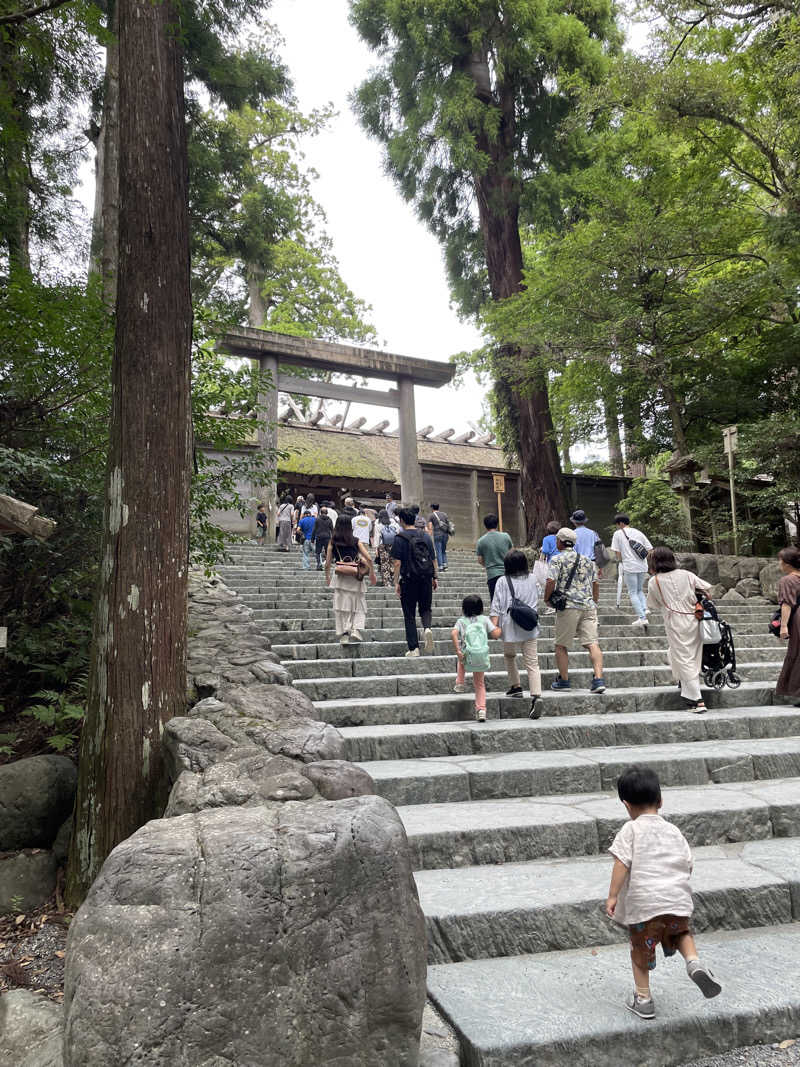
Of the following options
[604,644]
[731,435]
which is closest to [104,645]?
[604,644]

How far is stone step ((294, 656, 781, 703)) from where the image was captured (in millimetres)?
6176

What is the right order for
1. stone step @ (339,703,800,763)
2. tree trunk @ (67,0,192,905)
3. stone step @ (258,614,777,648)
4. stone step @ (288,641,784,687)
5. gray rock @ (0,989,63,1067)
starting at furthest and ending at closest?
stone step @ (258,614,777,648), stone step @ (288,641,784,687), stone step @ (339,703,800,763), tree trunk @ (67,0,192,905), gray rock @ (0,989,63,1067)

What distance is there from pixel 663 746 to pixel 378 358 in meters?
13.4

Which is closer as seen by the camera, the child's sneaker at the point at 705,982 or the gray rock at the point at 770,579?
the child's sneaker at the point at 705,982

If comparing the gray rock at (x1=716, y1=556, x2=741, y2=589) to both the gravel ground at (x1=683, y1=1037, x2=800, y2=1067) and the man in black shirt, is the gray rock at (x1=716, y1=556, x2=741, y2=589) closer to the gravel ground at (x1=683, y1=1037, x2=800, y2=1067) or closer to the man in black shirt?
the man in black shirt

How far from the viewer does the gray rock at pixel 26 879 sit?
4.18 metres

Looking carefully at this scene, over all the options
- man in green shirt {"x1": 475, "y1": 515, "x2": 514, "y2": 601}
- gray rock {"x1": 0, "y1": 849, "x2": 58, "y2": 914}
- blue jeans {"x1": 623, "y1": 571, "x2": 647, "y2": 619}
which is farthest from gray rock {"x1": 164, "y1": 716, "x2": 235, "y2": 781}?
blue jeans {"x1": 623, "y1": 571, "x2": 647, "y2": 619}

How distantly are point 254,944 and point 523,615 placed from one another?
13.5ft

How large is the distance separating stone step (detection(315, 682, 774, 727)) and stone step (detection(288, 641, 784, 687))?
0.69 meters

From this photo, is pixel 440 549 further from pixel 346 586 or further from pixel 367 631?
pixel 346 586

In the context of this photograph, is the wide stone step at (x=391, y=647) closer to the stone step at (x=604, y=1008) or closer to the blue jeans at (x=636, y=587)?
the blue jeans at (x=636, y=587)

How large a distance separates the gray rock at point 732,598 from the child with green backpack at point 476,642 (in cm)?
717

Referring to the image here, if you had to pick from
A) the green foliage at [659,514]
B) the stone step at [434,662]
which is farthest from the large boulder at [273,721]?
the green foliage at [659,514]

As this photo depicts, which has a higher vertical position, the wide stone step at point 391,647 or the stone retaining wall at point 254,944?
the wide stone step at point 391,647
